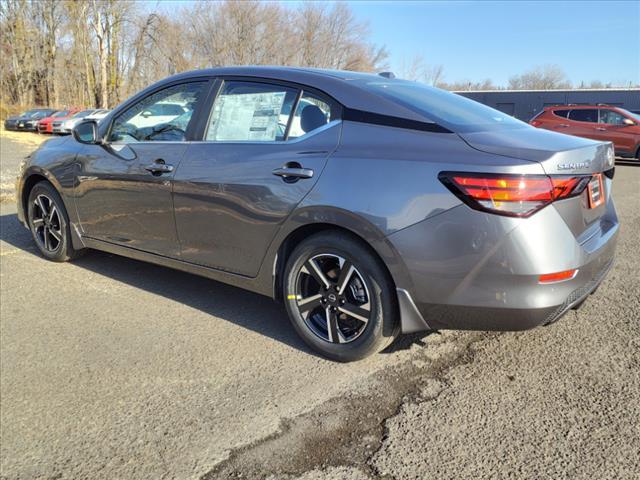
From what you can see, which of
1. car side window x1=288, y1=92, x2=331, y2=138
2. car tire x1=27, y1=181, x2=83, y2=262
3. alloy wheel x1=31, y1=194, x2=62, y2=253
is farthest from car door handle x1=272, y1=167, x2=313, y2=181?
alloy wheel x1=31, y1=194, x2=62, y2=253

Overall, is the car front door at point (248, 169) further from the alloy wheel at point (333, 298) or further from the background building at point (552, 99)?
the background building at point (552, 99)

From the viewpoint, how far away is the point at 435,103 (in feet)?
10.6

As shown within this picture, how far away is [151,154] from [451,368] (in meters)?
2.49

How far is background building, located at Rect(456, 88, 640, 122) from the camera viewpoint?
3603 cm

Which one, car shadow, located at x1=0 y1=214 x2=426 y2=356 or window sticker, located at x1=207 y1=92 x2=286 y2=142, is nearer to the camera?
window sticker, located at x1=207 y1=92 x2=286 y2=142

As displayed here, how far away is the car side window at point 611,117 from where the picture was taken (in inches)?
642

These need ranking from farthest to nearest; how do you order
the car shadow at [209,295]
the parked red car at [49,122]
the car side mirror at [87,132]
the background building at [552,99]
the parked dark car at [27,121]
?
the background building at [552,99], the parked dark car at [27,121], the parked red car at [49,122], the car side mirror at [87,132], the car shadow at [209,295]

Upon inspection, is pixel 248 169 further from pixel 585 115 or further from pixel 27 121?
pixel 27 121

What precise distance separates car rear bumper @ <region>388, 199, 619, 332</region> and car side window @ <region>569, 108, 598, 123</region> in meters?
16.3

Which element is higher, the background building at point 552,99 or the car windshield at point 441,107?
the background building at point 552,99

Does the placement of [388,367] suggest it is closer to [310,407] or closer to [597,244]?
[310,407]

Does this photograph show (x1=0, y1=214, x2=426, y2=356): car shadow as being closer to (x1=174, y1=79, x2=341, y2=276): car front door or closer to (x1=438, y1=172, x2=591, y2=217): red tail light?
(x1=174, y1=79, x2=341, y2=276): car front door

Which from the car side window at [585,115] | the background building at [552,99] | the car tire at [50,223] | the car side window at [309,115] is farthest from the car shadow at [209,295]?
the background building at [552,99]

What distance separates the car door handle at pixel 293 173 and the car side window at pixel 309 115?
224mm
